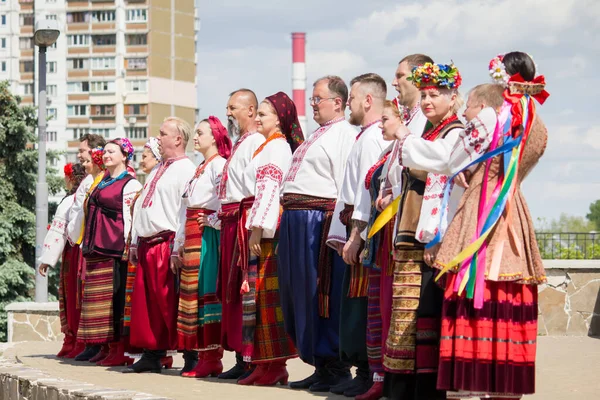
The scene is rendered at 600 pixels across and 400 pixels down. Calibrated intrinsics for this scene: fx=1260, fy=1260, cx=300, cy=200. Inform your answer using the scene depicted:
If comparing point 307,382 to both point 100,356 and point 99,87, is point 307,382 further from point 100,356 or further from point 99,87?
point 99,87

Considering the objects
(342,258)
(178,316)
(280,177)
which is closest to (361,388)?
(342,258)

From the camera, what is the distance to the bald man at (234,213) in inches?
357

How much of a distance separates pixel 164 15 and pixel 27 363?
7392cm

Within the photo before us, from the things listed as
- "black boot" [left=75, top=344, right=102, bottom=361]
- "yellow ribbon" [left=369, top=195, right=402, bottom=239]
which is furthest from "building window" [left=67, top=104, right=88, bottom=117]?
"yellow ribbon" [left=369, top=195, right=402, bottom=239]

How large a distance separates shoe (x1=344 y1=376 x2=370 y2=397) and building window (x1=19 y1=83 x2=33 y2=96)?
255 ft

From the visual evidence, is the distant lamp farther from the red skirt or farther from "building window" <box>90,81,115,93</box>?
"building window" <box>90,81,115,93</box>

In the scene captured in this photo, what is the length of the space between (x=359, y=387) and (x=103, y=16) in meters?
78.8

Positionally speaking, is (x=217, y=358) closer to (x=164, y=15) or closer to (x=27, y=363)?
(x=27, y=363)

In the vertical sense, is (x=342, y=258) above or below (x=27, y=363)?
above

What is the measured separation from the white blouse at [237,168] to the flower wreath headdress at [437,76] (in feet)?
7.96

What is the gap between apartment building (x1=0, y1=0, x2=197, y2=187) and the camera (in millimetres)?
82375

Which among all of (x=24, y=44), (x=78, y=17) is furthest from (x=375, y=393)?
(x=24, y=44)

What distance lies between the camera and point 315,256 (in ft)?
27.4

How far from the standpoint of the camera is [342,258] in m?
8.14
